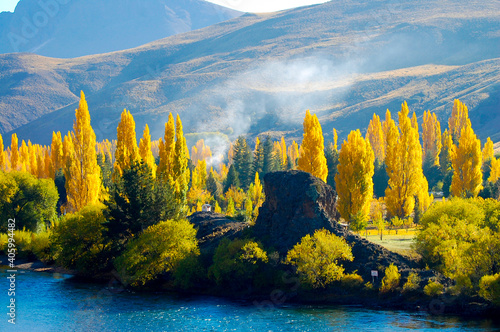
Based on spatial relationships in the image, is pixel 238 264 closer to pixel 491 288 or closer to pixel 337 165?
pixel 491 288

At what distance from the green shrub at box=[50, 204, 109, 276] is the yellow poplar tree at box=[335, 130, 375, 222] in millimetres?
26481

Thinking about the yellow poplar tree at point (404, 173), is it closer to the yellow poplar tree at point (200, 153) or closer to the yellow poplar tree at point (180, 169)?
the yellow poplar tree at point (180, 169)

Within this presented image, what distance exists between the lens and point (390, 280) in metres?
39.6

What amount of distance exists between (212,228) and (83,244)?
494 inches

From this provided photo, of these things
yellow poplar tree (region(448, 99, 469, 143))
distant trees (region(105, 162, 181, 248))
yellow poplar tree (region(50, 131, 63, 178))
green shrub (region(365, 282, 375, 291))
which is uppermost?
yellow poplar tree (region(448, 99, 469, 143))

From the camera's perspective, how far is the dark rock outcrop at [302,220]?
42219mm

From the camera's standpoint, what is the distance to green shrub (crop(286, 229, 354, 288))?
135ft

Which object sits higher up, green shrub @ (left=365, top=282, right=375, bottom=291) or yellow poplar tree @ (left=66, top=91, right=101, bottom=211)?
yellow poplar tree @ (left=66, top=91, right=101, bottom=211)

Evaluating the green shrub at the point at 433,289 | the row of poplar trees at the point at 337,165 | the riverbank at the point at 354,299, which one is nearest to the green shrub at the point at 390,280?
the riverbank at the point at 354,299

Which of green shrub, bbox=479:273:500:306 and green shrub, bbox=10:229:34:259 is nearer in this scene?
green shrub, bbox=479:273:500:306

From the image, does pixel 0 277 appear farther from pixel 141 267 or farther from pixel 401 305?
pixel 401 305

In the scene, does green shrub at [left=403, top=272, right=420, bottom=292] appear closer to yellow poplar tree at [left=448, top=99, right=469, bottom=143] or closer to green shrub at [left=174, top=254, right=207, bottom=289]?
green shrub at [left=174, top=254, right=207, bottom=289]

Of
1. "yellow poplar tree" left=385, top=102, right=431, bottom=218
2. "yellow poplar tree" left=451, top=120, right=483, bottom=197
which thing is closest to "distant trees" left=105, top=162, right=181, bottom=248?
"yellow poplar tree" left=385, top=102, right=431, bottom=218

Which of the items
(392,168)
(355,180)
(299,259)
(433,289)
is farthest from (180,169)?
(433,289)
